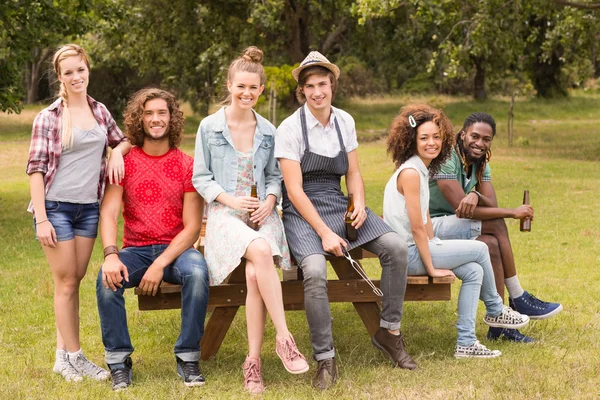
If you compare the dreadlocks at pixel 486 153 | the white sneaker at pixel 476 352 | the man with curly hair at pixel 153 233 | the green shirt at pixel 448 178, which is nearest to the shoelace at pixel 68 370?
the man with curly hair at pixel 153 233

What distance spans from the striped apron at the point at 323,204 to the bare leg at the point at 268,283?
0.33 meters

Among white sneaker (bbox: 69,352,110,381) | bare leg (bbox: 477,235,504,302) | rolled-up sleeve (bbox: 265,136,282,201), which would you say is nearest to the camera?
white sneaker (bbox: 69,352,110,381)

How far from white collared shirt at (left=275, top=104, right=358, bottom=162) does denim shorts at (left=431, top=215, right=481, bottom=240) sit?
3.10 ft

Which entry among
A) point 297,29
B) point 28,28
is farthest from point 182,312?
point 297,29

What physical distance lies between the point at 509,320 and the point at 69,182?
A: 279 cm

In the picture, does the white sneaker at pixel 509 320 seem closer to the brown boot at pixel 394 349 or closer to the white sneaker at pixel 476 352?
the white sneaker at pixel 476 352

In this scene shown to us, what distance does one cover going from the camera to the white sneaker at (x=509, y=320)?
5.59m

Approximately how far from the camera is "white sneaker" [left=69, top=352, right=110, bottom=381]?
5.16 meters

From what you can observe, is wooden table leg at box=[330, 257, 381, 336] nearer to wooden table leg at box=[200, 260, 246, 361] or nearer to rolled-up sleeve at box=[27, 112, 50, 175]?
wooden table leg at box=[200, 260, 246, 361]

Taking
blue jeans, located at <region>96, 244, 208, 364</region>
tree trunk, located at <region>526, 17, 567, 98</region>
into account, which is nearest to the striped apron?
blue jeans, located at <region>96, 244, 208, 364</region>

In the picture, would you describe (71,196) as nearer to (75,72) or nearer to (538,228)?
(75,72)

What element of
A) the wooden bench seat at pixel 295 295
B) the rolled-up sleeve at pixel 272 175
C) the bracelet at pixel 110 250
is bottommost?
the wooden bench seat at pixel 295 295

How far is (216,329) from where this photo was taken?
18.1 feet

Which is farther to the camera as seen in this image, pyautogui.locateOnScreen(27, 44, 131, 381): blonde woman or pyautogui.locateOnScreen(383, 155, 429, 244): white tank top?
pyautogui.locateOnScreen(383, 155, 429, 244): white tank top
